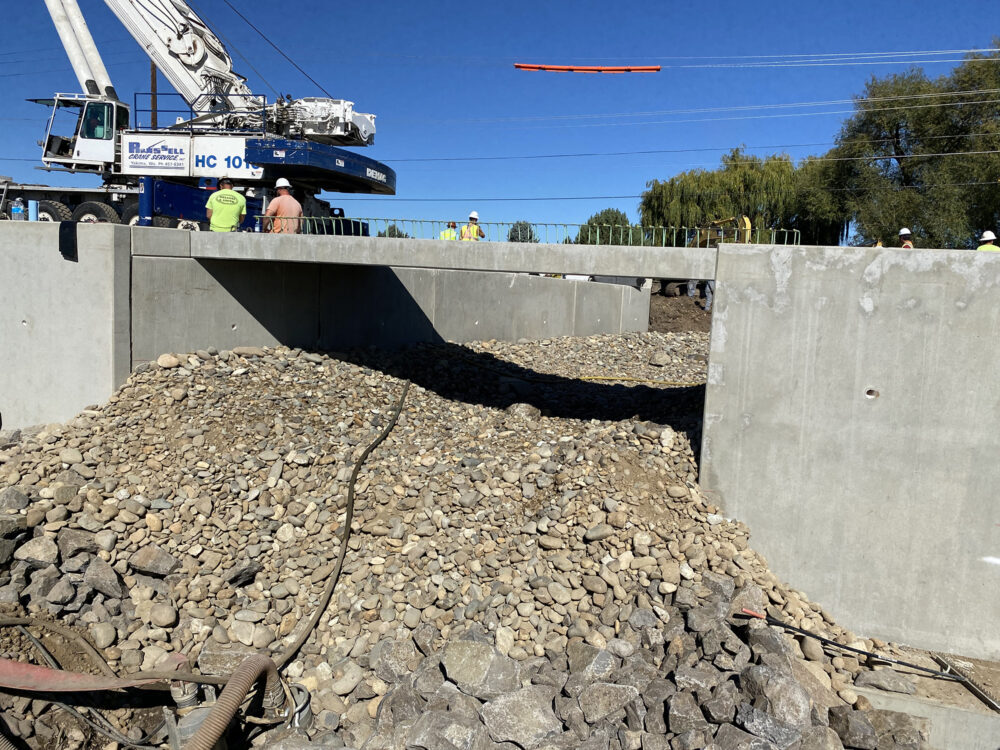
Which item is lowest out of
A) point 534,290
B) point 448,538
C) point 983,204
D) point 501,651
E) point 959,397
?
point 501,651

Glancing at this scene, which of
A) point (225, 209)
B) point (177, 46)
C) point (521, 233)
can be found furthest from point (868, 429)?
point (177, 46)

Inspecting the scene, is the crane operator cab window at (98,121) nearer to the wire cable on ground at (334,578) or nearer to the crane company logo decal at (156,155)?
the crane company logo decal at (156,155)

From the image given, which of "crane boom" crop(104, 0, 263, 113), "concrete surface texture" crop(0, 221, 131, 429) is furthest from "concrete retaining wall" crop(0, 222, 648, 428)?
"crane boom" crop(104, 0, 263, 113)

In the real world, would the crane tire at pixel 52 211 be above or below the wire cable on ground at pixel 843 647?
above

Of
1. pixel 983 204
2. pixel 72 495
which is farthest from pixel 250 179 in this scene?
pixel 983 204

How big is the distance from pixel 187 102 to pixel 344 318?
5.94 meters

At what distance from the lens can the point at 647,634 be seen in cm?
616

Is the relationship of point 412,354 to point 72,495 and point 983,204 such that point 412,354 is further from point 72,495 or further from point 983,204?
point 983,204

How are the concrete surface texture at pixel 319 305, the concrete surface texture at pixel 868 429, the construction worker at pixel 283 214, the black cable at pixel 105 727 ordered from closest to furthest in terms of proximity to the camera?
1. the black cable at pixel 105 727
2. the concrete surface texture at pixel 868 429
3. the concrete surface texture at pixel 319 305
4. the construction worker at pixel 283 214

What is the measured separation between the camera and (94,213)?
1261 centimetres

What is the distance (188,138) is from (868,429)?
11.0m

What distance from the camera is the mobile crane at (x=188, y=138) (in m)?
12.2

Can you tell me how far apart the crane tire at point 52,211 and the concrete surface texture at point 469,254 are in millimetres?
5470

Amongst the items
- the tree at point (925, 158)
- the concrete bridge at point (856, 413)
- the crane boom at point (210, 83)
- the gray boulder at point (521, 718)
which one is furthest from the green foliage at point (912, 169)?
the gray boulder at point (521, 718)
